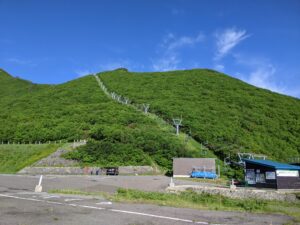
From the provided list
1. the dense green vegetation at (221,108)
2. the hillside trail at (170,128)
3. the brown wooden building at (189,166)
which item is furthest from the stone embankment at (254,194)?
the dense green vegetation at (221,108)

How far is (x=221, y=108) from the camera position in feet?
264

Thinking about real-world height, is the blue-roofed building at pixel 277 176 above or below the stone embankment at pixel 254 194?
above

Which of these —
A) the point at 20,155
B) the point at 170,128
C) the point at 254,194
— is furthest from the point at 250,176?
the point at 20,155

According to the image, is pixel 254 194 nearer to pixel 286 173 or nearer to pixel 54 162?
pixel 286 173

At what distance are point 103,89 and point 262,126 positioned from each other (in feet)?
167

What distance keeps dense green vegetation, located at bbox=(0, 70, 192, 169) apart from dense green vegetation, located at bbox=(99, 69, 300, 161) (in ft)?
26.3

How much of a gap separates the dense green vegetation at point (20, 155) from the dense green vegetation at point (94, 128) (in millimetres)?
4543

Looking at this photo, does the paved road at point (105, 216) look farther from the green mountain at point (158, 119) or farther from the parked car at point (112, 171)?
the green mountain at point (158, 119)

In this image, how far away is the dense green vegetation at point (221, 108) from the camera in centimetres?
6206

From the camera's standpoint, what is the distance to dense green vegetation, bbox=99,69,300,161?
62.1 meters

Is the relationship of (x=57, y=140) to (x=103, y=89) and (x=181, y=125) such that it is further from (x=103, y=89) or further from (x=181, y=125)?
(x=103, y=89)

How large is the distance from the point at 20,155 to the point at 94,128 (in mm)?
13492

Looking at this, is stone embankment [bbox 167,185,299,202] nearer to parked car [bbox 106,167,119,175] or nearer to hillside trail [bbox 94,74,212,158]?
parked car [bbox 106,167,119,175]

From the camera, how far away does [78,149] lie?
48125mm
